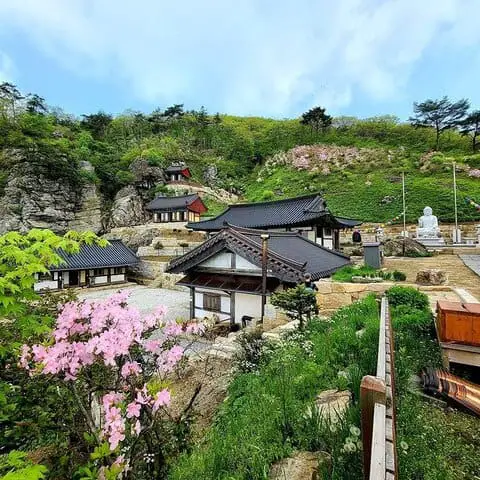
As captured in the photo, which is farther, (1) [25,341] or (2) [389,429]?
(1) [25,341]

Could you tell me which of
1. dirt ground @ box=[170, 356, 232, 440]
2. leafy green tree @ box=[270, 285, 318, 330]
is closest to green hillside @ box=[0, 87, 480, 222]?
leafy green tree @ box=[270, 285, 318, 330]

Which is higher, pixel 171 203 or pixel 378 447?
pixel 171 203

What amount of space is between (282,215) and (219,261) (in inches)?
507

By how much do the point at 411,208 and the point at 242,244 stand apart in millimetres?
29797

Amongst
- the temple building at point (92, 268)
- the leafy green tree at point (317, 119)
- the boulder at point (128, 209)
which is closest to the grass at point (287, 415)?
the temple building at point (92, 268)

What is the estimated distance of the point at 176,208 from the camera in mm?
39062

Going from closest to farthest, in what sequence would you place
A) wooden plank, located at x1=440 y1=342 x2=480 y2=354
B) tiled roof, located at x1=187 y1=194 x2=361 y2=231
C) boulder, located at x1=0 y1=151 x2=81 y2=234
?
1. wooden plank, located at x1=440 y1=342 x2=480 y2=354
2. tiled roof, located at x1=187 y1=194 x2=361 y2=231
3. boulder, located at x1=0 y1=151 x2=81 y2=234

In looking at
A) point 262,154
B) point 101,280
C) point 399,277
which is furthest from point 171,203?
point 399,277

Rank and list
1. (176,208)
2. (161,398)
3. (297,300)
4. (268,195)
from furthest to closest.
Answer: (268,195)
(176,208)
(297,300)
(161,398)

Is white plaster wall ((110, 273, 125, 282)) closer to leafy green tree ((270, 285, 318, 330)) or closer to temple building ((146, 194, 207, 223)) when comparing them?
temple building ((146, 194, 207, 223))

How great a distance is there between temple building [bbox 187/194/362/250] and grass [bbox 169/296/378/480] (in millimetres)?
15894

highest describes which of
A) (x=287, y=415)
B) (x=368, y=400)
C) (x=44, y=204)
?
(x=44, y=204)

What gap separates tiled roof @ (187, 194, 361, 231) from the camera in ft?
72.3

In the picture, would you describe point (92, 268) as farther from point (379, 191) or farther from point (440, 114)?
point (440, 114)
